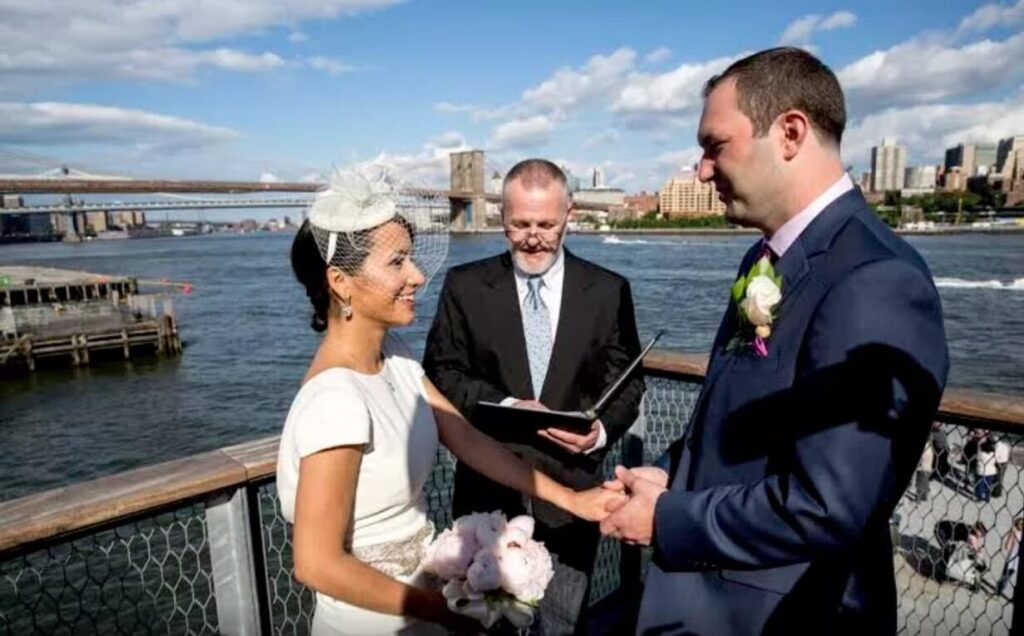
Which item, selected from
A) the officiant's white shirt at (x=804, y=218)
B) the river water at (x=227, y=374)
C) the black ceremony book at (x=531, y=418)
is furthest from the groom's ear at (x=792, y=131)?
the river water at (x=227, y=374)

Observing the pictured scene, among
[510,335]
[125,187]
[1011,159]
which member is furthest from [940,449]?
[1011,159]

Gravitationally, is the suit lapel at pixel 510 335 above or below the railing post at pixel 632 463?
above

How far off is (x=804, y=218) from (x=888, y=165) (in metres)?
186

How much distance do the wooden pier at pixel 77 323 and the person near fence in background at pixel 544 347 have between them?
30.9m

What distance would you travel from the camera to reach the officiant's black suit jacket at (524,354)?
2791 mm

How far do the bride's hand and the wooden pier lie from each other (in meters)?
31.7

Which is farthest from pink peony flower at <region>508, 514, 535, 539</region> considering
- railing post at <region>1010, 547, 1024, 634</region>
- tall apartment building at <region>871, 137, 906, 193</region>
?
tall apartment building at <region>871, 137, 906, 193</region>

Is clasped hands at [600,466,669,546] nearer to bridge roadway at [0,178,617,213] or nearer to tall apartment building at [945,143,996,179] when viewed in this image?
bridge roadway at [0,178,617,213]

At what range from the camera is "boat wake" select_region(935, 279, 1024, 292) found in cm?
3659

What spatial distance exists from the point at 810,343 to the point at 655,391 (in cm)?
202

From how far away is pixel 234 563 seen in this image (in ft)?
6.37

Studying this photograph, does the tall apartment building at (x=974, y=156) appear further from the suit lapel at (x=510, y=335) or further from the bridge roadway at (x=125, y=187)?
the suit lapel at (x=510, y=335)

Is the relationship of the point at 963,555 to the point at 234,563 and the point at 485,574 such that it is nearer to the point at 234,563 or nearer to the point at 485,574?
the point at 485,574

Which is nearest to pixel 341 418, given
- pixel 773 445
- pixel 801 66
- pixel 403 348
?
pixel 403 348
